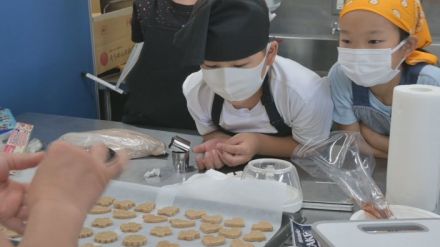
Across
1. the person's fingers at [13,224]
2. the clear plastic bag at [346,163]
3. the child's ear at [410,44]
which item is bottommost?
the clear plastic bag at [346,163]

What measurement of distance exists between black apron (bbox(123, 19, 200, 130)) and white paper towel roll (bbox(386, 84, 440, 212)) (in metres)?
1.02

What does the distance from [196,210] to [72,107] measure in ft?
4.51

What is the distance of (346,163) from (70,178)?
76 centimetres

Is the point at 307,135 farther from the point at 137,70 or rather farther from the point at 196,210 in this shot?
the point at 137,70

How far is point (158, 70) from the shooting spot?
2.02 metres

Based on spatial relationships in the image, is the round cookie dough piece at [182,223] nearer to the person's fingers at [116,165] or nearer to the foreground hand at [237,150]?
the foreground hand at [237,150]

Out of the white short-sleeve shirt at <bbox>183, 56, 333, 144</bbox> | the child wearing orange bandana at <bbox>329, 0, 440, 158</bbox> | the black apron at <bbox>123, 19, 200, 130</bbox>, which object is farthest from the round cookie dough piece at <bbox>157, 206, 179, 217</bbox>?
the black apron at <bbox>123, 19, 200, 130</bbox>

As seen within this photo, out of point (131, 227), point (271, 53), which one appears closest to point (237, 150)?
point (271, 53)

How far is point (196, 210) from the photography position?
1.15 m

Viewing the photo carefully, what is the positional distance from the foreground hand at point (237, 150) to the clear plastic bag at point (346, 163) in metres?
0.11

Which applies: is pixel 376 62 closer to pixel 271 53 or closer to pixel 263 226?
pixel 271 53

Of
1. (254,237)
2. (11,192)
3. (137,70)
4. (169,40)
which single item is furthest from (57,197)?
(137,70)

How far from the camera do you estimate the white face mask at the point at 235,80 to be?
132cm

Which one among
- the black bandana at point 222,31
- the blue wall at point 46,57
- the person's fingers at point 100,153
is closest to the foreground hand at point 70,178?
the person's fingers at point 100,153
